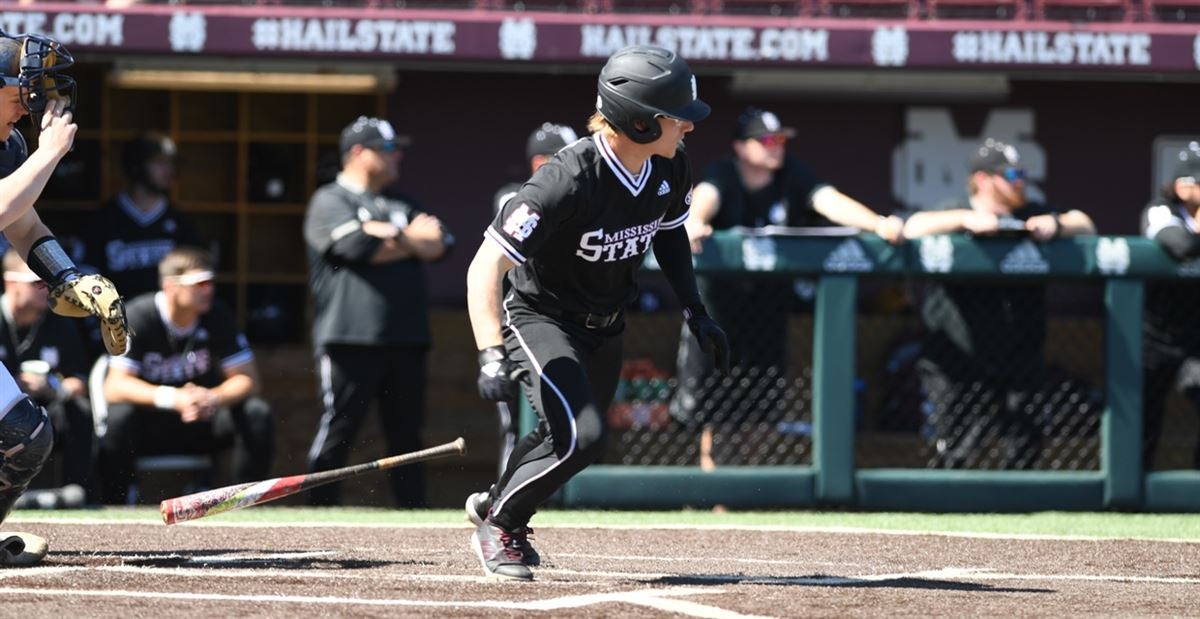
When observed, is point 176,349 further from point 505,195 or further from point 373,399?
point 505,195

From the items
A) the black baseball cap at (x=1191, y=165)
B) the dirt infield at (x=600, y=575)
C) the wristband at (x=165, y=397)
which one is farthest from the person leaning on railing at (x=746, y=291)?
the wristband at (x=165, y=397)

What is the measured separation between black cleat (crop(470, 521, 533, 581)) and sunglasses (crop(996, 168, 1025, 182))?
12.5 ft

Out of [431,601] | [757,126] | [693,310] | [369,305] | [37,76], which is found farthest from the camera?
[369,305]

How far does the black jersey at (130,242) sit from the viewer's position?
9.20 meters

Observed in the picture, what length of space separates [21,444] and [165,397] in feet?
10.2

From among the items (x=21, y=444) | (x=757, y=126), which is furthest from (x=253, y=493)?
(x=757, y=126)

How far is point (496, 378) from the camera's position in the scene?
489 cm

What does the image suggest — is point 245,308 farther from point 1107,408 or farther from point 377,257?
point 1107,408

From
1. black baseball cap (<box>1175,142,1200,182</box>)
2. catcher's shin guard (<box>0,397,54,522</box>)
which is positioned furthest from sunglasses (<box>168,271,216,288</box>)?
black baseball cap (<box>1175,142,1200,182</box>)

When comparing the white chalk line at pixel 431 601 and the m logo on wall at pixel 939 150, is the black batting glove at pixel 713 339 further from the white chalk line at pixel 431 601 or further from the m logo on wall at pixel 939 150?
the m logo on wall at pixel 939 150

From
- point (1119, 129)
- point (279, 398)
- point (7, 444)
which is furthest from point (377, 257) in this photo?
point (1119, 129)

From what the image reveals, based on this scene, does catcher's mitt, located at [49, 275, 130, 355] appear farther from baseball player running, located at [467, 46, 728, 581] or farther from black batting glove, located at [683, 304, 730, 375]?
black batting glove, located at [683, 304, 730, 375]

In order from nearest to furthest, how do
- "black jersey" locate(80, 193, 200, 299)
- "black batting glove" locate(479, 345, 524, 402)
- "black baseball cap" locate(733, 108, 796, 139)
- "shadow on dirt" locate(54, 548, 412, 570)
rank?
"black batting glove" locate(479, 345, 524, 402) < "shadow on dirt" locate(54, 548, 412, 570) < "black baseball cap" locate(733, 108, 796, 139) < "black jersey" locate(80, 193, 200, 299)

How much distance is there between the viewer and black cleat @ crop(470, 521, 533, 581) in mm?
5254
